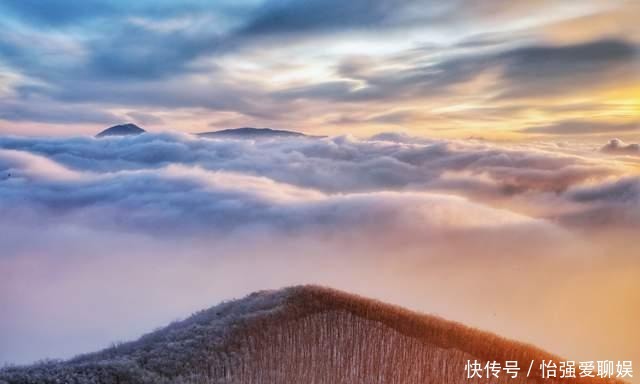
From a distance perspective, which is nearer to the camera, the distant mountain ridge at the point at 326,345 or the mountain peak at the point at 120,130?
the distant mountain ridge at the point at 326,345

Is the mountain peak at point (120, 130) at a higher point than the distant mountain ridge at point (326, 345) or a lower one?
higher

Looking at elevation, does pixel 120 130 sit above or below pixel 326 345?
above

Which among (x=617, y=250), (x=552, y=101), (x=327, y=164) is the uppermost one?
(x=552, y=101)

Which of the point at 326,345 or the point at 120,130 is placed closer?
the point at 326,345

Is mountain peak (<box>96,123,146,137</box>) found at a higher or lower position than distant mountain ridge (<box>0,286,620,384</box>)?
higher

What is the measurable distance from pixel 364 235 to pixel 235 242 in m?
1.57

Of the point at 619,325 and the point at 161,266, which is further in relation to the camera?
the point at 161,266

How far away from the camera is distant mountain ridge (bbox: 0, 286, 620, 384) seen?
245cm

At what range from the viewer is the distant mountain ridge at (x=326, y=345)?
2445 millimetres

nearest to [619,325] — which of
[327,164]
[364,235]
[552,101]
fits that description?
[552,101]

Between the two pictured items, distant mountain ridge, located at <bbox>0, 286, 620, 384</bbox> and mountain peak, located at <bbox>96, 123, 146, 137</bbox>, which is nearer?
distant mountain ridge, located at <bbox>0, 286, 620, 384</bbox>

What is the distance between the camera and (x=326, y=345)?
2.57 meters

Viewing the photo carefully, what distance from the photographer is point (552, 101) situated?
5324 mm

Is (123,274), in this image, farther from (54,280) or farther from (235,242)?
(235,242)
